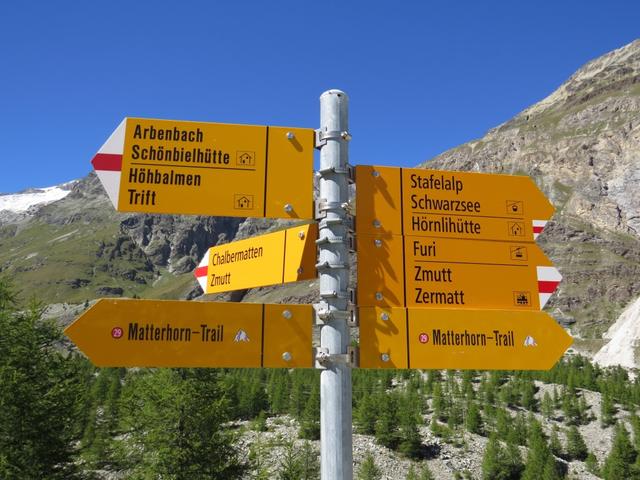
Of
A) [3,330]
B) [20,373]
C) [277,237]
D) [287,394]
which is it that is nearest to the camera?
[277,237]

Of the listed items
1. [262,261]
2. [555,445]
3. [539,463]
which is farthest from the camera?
[555,445]

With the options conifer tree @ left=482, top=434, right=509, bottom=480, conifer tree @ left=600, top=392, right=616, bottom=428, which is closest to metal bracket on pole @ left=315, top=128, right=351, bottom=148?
conifer tree @ left=482, top=434, right=509, bottom=480

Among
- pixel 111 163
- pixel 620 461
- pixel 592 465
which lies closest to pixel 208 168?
pixel 111 163

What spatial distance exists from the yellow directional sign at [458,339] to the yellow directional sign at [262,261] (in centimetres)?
67

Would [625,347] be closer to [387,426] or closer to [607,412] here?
[607,412]

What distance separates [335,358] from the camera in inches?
162

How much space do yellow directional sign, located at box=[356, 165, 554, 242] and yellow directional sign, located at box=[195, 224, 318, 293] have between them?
508 millimetres

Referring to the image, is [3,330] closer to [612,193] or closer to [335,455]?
[335,455]

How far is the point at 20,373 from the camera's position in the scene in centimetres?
1658

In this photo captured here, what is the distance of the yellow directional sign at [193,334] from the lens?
423 centimetres

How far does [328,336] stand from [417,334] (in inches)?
31.3

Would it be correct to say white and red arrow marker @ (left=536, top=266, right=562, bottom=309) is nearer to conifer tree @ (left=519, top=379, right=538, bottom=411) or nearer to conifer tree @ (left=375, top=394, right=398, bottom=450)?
conifer tree @ (left=375, top=394, right=398, bottom=450)

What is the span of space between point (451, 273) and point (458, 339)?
575mm

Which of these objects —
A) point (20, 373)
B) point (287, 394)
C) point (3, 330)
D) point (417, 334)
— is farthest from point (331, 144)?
point (287, 394)
